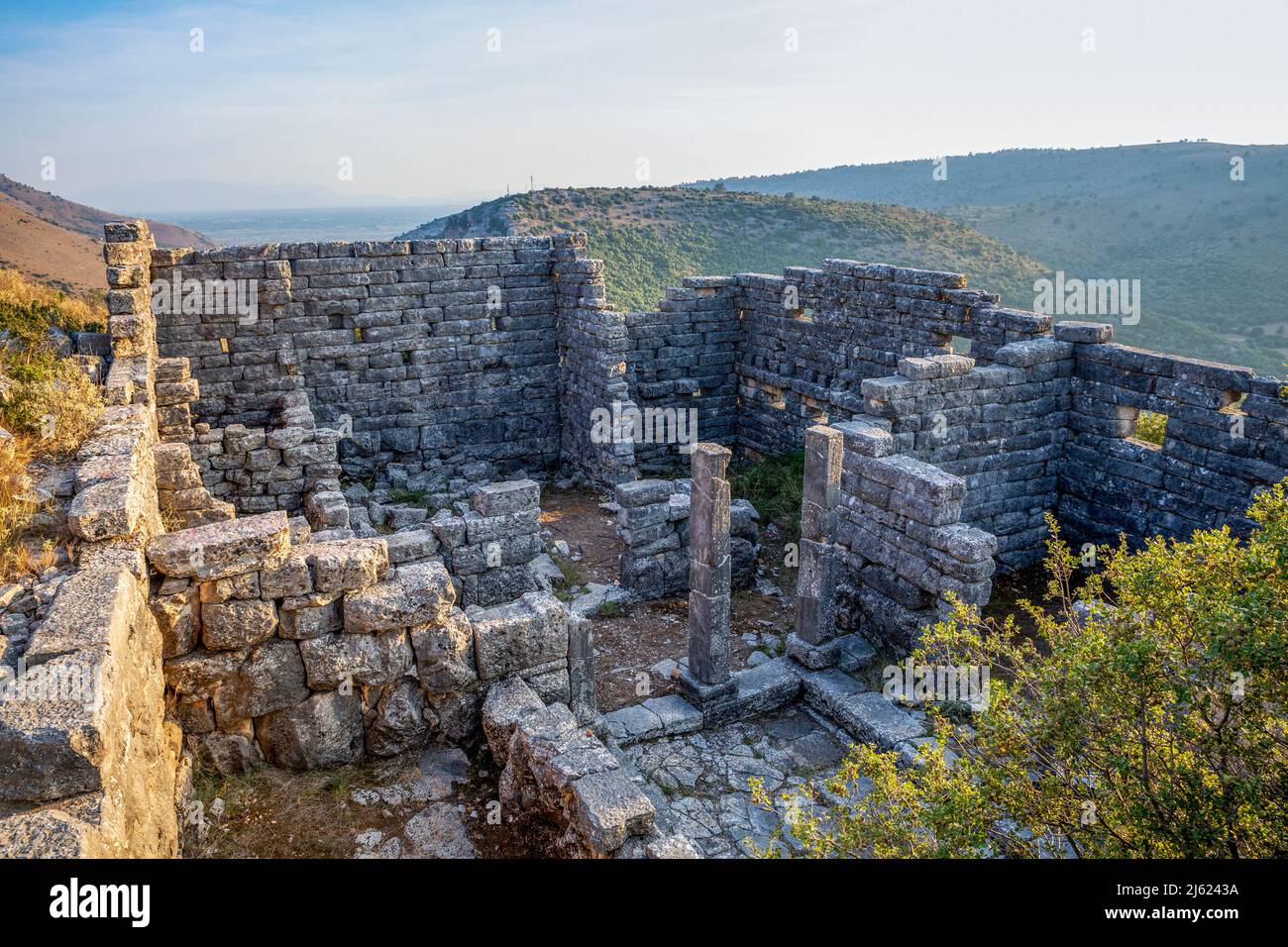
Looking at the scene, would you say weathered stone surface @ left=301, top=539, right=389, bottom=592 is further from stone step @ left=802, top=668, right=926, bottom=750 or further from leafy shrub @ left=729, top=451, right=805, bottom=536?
leafy shrub @ left=729, top=451, right=805, bottom=536

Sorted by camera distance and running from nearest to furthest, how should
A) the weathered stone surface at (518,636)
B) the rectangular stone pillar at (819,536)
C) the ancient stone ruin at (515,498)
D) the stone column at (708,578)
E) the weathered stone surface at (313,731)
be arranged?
the ancient stone ruin at (515,498) → the weathered stone surface at (313,731) → the weathered stone surface at (518,636) → the stone column at (708,578) → the rectangular stone pillar at (819,536)

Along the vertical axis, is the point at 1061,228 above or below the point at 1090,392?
above

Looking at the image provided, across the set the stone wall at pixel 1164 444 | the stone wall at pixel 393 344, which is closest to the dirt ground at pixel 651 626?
the stone wall at pixel 393 344

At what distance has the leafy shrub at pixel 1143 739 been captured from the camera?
3475 millimetres

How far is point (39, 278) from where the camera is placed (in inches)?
1125

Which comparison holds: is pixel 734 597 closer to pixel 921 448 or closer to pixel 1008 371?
pixel 921 448

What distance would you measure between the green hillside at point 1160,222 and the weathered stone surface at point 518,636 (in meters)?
27.7

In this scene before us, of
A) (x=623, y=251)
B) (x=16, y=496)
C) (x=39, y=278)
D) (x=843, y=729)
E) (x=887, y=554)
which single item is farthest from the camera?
(x=623, y=251)

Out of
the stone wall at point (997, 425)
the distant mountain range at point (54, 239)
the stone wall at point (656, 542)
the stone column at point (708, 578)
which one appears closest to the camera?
the stone column at point (708, 578)

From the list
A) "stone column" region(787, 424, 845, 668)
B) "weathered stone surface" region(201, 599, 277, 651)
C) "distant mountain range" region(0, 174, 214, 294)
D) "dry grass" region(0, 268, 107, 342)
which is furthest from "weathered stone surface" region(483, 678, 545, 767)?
"distant mountain range" region(0, 174, 214, 294)

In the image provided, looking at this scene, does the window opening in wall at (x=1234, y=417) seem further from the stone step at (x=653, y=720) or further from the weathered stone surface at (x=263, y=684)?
the weathered stone surface at (x=263, y=684)

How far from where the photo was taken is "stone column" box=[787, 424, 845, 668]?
26.4ft
